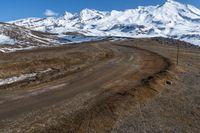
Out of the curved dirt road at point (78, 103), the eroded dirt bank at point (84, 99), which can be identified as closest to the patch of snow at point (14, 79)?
the eroded dirt bank at point (84, 99)

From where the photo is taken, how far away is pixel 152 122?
22016 mm

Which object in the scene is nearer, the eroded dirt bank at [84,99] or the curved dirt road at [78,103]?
the curved dirt road at [78,103]

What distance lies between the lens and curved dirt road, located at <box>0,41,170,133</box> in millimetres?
20125

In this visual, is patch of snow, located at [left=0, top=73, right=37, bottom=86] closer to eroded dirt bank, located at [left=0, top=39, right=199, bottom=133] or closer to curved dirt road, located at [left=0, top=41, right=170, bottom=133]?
eroded dirt bank, located at [left=0, top=39, right=199, bottom=133]

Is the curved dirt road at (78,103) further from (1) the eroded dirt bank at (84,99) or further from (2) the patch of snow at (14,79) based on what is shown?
(2) the patch of snow at (14,79)

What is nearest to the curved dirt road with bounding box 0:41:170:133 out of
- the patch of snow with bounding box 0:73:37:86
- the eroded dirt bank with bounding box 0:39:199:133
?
the eroded dirt bank with bounding box 0:39:199:133

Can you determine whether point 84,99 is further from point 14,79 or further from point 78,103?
point 14,79

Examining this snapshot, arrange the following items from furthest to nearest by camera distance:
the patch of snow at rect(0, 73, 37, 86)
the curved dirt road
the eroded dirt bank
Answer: the patch of snow at rect(0, 73, 37, 86) → the eroded dirt bank → the curved dirt road

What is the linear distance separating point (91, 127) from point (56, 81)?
12.5 m

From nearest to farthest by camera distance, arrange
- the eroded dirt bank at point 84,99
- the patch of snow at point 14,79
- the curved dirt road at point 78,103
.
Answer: the curved dirt road at point 78,103
the eroded dirt bank at point 84,99
the patch of snow at point 14,79

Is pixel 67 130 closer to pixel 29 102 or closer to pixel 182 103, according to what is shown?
pixel 29 102

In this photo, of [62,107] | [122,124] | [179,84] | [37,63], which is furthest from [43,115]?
[37,63]

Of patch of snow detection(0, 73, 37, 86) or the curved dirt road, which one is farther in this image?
patch of snow detection(0, 73, 37, 86)

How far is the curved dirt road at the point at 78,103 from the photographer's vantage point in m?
20.1
